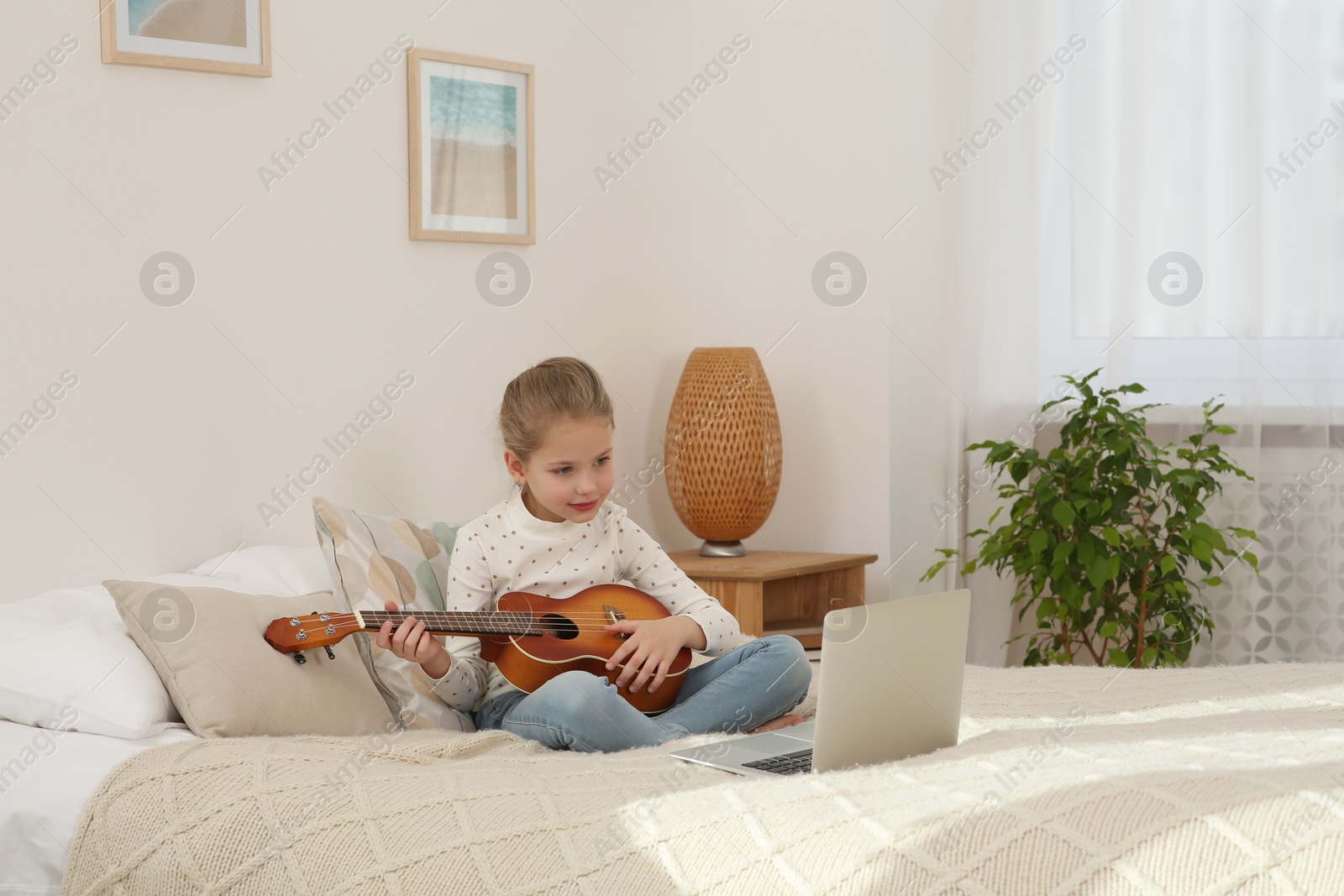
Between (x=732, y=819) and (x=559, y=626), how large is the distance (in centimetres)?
64

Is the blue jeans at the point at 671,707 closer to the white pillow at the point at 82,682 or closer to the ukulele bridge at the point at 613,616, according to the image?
the ukulele bridge at the point at 613,616

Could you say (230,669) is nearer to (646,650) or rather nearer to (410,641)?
(410,641)

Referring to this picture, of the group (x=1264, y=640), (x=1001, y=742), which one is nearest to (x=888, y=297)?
(x=1264, y=640)

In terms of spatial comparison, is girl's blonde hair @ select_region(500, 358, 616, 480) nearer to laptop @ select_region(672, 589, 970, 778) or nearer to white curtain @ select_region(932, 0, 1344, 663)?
laptop @ select_region(672, 589, 970, 778)

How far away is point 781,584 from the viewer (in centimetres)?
292

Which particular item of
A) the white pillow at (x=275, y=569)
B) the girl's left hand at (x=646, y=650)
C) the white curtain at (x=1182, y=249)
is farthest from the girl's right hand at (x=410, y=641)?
the white curtain at (x=1182, y=249)

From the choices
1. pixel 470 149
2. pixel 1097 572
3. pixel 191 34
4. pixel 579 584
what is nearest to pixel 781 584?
pixel 1097 572

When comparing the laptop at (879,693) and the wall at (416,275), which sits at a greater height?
the wall at (416,275)

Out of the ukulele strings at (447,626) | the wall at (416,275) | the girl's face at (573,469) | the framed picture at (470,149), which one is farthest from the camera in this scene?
the framed picture at (470,149)

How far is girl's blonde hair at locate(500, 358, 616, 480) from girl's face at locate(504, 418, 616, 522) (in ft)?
0.04

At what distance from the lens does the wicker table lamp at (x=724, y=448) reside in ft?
9.31

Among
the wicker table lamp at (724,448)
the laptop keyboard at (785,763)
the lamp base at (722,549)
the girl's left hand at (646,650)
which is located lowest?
the laptop keyboard at (785,763)

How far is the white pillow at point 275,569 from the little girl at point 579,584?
0.25 meters

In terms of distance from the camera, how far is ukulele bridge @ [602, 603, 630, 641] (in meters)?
1.70
